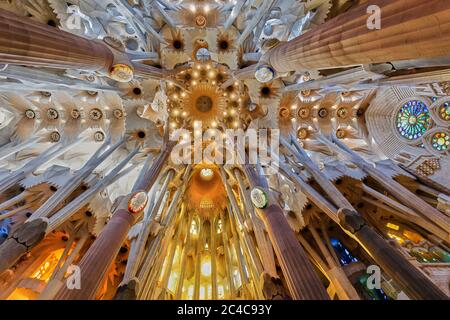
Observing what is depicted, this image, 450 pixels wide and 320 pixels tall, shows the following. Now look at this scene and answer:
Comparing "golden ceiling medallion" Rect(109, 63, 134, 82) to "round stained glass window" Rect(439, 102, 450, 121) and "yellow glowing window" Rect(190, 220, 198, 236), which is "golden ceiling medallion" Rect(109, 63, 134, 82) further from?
"round stained glass window" Rect(439, 102, 450, 121)

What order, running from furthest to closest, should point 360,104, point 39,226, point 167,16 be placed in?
point 360,104
point 167,16
point 39,226

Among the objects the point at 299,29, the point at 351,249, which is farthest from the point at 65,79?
the point at 351,249

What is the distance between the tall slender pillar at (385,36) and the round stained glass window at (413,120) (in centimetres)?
1132

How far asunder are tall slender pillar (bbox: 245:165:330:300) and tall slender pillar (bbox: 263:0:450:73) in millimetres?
4782

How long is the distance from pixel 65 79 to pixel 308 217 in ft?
41.9

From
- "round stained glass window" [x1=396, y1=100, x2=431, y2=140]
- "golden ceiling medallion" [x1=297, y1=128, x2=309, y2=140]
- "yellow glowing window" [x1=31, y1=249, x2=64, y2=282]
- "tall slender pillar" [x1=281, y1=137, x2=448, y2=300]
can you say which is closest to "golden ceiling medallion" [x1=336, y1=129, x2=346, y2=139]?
"golden ceiling medallion" [x1=297, y1=128, x2=309, y2=140]

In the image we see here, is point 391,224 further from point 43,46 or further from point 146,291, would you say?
point 43,46

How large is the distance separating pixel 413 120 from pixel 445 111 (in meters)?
1.47

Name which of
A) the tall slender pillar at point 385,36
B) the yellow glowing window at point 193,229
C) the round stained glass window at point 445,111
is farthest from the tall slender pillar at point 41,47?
the round stained glass window at point 445,111

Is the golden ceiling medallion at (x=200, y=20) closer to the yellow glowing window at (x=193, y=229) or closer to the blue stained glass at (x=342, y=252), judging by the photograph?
the yellow glowing window at (x=193, y=229)

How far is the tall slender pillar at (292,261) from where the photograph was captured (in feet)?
19.6

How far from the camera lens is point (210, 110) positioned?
17469mm

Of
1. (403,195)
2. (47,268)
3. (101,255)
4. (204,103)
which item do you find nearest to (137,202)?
(101,255)

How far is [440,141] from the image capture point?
42.4 feet
